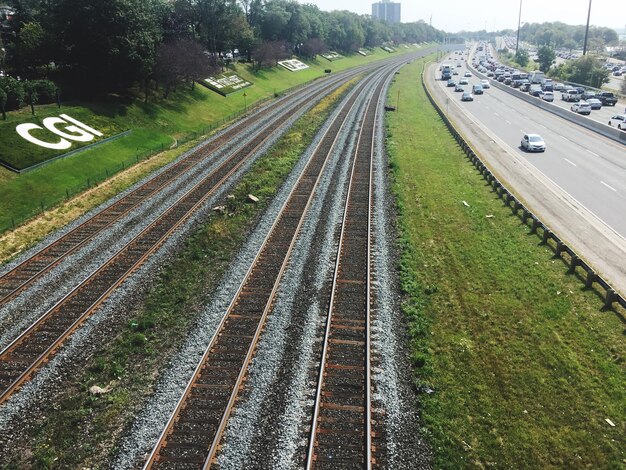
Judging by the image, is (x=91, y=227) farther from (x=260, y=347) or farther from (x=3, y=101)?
(x=3, y=101)

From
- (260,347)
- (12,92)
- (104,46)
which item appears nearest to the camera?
(260,347)

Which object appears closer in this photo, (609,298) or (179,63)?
(609,298)

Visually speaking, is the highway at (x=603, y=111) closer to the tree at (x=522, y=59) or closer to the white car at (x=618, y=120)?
the white car at (x=618, y=120)

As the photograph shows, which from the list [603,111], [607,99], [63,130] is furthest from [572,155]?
[63,130]

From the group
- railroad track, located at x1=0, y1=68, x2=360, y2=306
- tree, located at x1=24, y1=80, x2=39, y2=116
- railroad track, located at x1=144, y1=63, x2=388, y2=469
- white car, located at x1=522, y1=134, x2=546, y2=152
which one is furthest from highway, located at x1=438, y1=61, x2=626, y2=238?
tree, located at x1=24, y1=80, x2=39, y2=116

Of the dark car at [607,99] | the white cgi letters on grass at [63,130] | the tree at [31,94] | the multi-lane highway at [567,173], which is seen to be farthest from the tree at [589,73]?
the tree at [31,94]

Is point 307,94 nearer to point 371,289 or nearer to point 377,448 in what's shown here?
point 371,289

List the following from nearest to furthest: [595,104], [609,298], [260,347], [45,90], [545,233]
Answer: [260,347] < [609,298] < [545,233] < [45,90] < [595,104]
